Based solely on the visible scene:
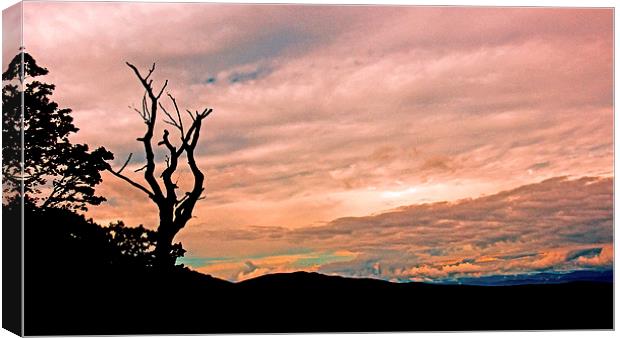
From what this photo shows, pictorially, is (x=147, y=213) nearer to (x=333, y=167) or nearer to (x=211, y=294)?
(x=211, y=294)

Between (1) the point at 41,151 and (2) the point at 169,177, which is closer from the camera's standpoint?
(1) the point at 41,151

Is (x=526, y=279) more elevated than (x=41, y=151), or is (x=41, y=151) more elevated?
(x=41, y=151)

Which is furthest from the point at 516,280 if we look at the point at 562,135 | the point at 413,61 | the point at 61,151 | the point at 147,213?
the point at 61,151

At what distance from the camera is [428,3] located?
13.1m

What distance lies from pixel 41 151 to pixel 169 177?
4.06 ft

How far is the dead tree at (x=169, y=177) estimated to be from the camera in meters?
12.8

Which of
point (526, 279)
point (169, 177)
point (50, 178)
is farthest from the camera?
point (526, 279)

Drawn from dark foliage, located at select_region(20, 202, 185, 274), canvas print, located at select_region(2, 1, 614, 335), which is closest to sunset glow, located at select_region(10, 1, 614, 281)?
canvas print, located at select_region(2, 1, 614, 335)

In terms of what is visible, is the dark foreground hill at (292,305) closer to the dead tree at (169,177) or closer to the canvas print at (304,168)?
the canvas print at (304,168)

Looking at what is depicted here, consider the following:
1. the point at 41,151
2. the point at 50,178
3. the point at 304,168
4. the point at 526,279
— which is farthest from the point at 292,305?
the point at 41,151

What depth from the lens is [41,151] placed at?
12.4 metres

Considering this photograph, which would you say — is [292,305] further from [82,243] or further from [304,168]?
[82,243]

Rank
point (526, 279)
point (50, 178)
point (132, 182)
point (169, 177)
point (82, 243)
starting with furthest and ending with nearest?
1. point (526, 279)
2. point (169, 177)
3. point (132, 182)
4. point (82, 243)
5. point (50, 178)

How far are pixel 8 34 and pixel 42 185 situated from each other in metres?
1.50
